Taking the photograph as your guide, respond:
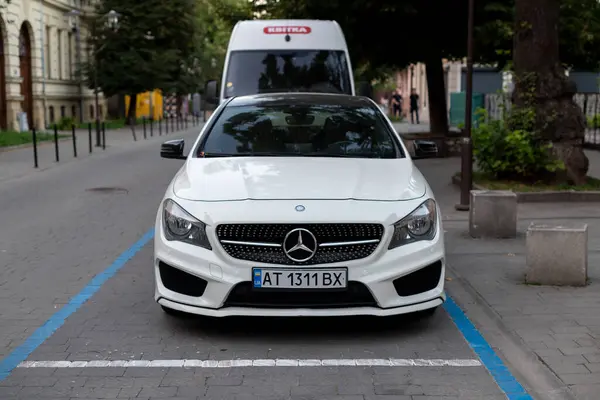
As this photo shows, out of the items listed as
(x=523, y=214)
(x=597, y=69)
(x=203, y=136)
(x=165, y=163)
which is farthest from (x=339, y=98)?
(x=597, y=69)

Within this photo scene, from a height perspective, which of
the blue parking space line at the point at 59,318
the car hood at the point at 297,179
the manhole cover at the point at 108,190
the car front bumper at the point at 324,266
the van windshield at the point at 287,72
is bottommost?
the manhole cover at the point at 108,190

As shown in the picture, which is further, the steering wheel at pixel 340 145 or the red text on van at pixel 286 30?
the red text on van at pixel 286 30

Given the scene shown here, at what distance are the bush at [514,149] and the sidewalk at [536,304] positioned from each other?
2385mm

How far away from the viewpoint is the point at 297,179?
19.0 feet

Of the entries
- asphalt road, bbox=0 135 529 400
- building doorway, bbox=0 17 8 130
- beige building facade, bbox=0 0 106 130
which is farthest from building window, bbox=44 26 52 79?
asphalt road, bbox=0 135 529 400

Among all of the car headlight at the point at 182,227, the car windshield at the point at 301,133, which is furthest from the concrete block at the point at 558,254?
the car headlight at the point at 182,227

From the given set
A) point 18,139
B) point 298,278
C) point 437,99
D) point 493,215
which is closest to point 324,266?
point 298,278

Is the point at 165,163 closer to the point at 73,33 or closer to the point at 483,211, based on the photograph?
the point at 483,211

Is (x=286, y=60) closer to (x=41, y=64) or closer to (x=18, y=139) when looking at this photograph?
(x=18, y=139)

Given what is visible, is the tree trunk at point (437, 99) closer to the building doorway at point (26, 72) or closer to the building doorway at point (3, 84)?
the building doorway at point (3, 84)

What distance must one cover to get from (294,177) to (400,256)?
92cm

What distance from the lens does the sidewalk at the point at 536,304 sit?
16.5 feet

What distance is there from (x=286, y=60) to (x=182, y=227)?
9.95m

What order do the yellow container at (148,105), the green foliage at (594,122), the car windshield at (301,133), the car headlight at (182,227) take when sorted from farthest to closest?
the yellow container at (148,105), the green foliage at (594,122), the car windshield at (301,133), the car headlight at (182,227)
